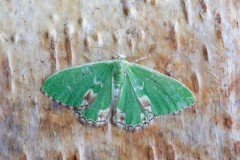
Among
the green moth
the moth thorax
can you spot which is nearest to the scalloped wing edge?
the green moth

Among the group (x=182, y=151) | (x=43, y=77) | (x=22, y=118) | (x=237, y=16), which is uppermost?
(x=237, y=16)

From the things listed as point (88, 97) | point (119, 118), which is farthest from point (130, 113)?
point (88, 97)

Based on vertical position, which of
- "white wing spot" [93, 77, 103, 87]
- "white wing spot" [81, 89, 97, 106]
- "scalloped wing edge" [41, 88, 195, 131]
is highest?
"white wing spot" [93, 77, 103, 87]

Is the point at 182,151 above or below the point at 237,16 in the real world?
below

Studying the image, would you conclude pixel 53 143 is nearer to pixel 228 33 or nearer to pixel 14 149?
pixel 14 149

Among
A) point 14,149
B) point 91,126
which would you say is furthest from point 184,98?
point 14,149

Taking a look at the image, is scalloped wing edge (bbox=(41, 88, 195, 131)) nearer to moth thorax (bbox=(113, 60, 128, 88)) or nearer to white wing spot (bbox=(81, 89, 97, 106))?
white wing spot (bbox=(81, 89, 97, 106))
